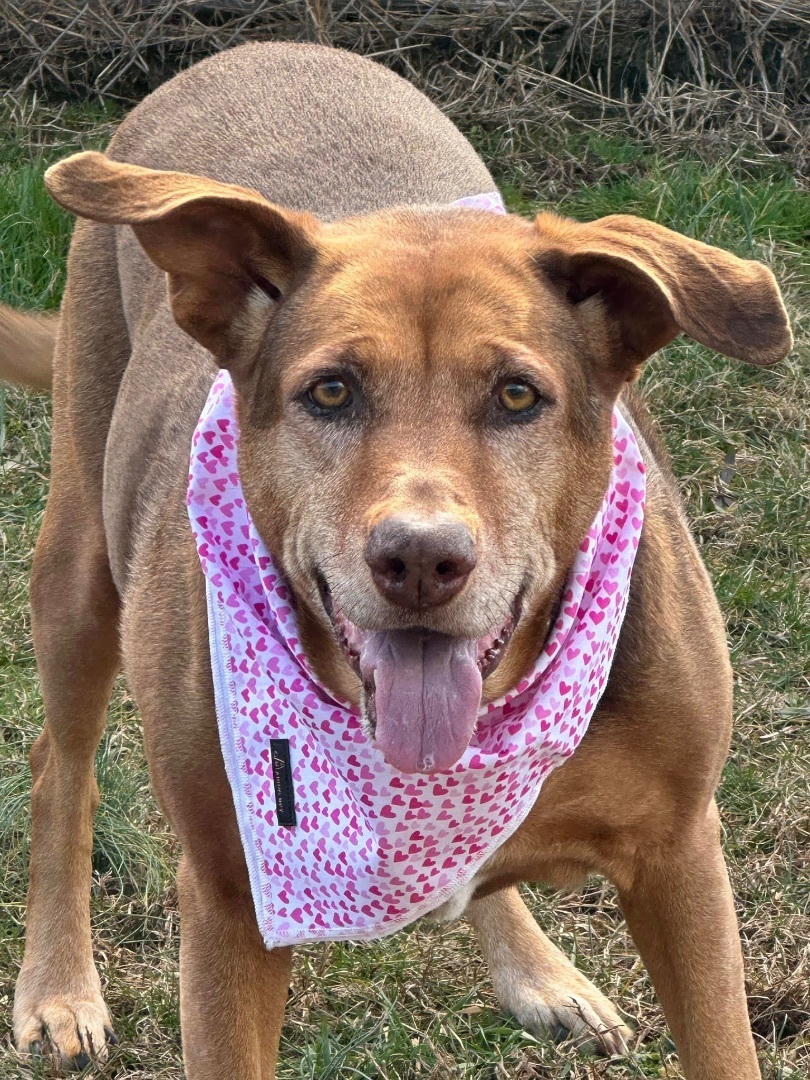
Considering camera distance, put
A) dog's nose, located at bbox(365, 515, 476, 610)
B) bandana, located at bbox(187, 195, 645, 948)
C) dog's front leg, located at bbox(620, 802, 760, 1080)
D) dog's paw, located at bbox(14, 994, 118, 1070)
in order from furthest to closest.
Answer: dog's paw, located at bbox(14, 994, 118, 1070) < dog's front leg, located at bbox(620, 802, 760, 1080) < bandana, located at bbox(187, 195, 645, 948) < dog's nose, located at bbox(365, 515, 476, 610)

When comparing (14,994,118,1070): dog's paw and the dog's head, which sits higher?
the dog's head

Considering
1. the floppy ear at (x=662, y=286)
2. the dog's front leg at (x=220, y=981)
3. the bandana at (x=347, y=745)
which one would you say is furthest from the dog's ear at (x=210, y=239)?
the dog's front leg at (x=220, y=981)

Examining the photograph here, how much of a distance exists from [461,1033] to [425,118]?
2315 mm

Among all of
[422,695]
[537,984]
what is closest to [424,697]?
[422,695]

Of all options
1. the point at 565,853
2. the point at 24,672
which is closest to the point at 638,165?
the point at 24,672

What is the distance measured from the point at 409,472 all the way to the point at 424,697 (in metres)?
0.38

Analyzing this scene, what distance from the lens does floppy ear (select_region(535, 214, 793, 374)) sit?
2.75 metres

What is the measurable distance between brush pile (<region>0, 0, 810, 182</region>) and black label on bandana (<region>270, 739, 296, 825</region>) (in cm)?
450

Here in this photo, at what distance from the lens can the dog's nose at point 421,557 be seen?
2.46 metres

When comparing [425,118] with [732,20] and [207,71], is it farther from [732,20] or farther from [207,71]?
[732,20]

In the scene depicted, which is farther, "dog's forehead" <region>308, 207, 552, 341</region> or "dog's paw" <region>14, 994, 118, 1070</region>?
"dog's paw" <region>14, 994, 118, 1070</region>

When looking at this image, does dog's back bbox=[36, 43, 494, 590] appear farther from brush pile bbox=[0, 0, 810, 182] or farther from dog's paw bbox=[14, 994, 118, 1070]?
brush pile bbox=[0, 0, 810, 182]

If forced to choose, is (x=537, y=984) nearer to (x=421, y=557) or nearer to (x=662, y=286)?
(x=421, y=557)

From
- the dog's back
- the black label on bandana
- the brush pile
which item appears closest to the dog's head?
the black label on bandana
